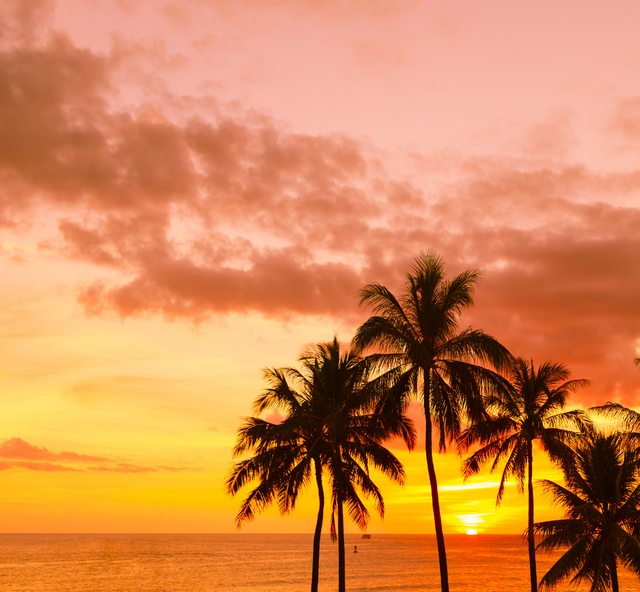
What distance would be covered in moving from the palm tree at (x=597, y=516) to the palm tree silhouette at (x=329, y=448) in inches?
266

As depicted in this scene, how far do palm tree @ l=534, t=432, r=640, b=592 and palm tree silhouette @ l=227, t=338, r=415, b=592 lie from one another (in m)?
6.76

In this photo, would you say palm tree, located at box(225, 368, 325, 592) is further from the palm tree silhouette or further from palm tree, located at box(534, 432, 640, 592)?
palm tree, located at box(534, 432, 640, 592)

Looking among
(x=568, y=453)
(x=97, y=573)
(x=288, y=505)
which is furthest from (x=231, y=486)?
(x=97, y=573)

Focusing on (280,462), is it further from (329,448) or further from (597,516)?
(597,516)

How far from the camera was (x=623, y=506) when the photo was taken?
23.0 metres

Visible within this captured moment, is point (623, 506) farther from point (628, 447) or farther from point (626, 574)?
point (626, 574)

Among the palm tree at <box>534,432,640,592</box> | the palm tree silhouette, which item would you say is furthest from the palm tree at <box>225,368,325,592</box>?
the palm tree at <box>534,432,640,592</box>

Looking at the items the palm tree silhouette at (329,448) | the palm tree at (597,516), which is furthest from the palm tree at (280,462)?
the palm tree at (597,516)

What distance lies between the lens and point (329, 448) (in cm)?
2652

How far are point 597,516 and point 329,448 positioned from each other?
425 inches

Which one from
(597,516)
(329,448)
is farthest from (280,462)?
(597,516)

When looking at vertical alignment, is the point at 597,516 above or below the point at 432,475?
below

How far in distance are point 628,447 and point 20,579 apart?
A: 89.1 meters

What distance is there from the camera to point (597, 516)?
22.7 metres
